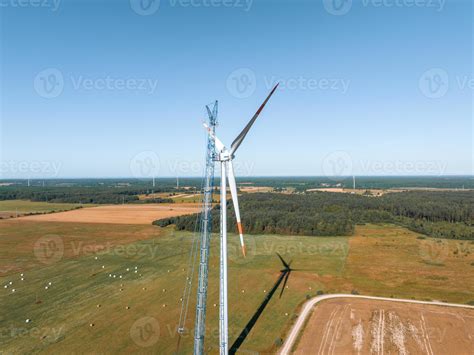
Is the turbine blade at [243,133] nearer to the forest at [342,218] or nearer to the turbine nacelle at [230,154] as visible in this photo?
the turbine nacelle at [230,154]

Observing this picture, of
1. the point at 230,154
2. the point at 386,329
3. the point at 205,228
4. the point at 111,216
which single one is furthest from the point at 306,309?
the point at 111,216

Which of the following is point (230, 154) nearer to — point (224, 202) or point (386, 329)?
point (224, 202)

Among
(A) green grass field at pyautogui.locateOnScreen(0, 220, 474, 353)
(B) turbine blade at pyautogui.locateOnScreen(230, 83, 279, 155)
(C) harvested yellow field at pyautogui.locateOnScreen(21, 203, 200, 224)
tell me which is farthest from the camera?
(C) harvested yellow field at pyautogui.locateOnScreen(21, 203, 200, 224)

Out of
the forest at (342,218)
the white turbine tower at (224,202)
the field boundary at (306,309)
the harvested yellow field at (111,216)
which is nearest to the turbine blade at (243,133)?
the white turbine tower at (224,202)

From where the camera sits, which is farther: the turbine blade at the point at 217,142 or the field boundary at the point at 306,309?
the field boundary at the point at 306,309

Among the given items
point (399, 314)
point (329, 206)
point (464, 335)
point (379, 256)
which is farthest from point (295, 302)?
point (329, 206)

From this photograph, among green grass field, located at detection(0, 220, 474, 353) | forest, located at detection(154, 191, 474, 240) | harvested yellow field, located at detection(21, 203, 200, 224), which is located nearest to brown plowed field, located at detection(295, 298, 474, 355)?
green grass field, located at detection(0, 220, 474, 353)

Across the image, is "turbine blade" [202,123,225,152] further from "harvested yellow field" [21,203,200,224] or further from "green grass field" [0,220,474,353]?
"harvested yellow field" [21,203,200,224]

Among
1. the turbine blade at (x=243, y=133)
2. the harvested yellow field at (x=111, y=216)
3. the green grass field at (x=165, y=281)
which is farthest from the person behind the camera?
the harvested yellow field at (x=111, y=216)

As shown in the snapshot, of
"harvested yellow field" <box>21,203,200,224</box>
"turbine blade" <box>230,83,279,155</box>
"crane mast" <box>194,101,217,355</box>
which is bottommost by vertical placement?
"harvested yellow field" <box>21,203,200,224</box>
